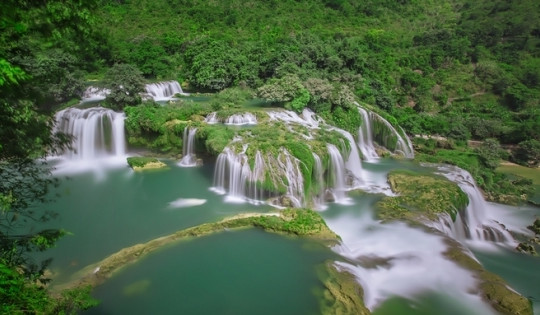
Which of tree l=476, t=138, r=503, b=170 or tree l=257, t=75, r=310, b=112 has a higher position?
tree l=257, t=75, r=310, b=112

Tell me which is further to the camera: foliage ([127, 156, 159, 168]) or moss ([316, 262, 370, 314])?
foliage ([127, 156, 159, 168])

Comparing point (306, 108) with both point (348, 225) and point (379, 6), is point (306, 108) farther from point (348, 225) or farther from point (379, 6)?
point (379, 6)

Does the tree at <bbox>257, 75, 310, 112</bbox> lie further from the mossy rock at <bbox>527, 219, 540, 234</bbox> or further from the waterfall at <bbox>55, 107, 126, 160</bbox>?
the mossy rock at <bbox>527, 219, 540, 234</bbox>

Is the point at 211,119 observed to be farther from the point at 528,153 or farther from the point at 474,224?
the point at 528,153

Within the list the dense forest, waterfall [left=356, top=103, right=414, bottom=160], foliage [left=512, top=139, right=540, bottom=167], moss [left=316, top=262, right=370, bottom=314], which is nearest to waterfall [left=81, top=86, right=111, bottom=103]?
the dense forest

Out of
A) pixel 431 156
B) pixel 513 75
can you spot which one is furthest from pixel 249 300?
pixel 513 75

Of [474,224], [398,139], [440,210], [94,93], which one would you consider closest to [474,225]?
[474,224]

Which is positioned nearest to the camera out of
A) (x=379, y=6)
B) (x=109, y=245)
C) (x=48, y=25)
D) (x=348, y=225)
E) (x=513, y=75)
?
(x=48, y=25)
